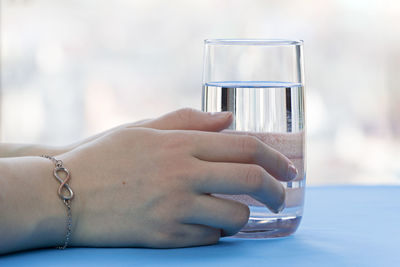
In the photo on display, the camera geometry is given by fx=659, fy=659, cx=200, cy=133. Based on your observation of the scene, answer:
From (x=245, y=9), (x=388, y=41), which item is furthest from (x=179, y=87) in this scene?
(x=388, y=41)

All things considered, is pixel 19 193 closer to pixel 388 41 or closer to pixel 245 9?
pixel 245 9

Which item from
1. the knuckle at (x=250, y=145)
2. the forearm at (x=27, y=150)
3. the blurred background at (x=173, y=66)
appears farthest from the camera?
the blurred background at (x=173, y=66)

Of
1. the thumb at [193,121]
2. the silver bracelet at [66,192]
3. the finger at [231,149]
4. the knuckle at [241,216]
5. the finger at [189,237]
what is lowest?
the finger at [189,237]

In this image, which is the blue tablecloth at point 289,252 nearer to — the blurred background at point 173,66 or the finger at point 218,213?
the finger at point 218,213

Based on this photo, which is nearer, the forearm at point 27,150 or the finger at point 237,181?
the finger at point 237,181

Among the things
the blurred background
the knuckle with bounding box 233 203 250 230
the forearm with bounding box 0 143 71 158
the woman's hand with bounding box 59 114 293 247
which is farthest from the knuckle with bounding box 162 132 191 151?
the blurred background

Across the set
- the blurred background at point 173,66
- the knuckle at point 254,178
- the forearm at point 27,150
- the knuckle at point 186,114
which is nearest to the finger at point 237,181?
the knuckle at point 254,178

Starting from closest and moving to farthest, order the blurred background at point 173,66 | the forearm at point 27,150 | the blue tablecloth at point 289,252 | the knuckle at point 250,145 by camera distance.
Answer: the blue tablecloth at point 289,252
the knuckle at point 250,145
the forearm at point 27,150
the blurred background at point 173,66

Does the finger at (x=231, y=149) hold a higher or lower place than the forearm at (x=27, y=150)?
higher
